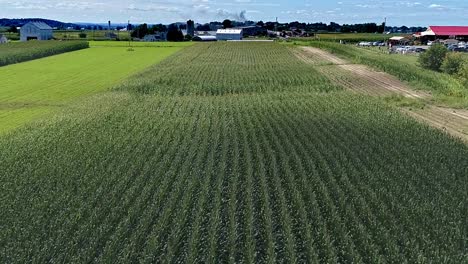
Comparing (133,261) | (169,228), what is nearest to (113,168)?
(169,228)

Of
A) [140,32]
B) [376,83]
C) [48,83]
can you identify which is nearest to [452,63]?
[376,83]

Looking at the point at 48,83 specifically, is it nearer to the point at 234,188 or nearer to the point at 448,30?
the point at 234,188

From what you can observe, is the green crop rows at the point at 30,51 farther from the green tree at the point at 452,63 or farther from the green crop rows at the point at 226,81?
the green tree at the point at 452,63

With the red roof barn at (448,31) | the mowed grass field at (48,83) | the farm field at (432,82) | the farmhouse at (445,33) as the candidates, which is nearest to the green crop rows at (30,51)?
the mowed grass field at (48,83)

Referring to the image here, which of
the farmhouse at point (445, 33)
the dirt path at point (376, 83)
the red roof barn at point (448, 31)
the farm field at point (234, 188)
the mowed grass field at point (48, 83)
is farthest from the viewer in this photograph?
the red roof barn at point (448, 31)

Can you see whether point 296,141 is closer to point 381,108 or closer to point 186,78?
point 381,108

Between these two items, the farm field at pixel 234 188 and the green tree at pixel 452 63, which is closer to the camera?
the farm field at pixel 234 188

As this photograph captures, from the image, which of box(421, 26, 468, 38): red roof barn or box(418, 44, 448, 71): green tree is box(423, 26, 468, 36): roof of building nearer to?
box(421, 26, 468, 38): red roof barn
